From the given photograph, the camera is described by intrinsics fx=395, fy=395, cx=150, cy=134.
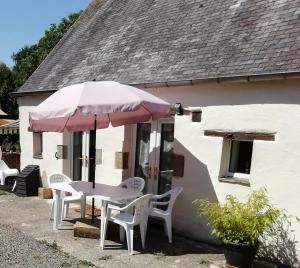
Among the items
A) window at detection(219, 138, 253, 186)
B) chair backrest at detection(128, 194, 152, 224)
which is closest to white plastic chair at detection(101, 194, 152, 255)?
chair backrest at detection(128, 194, 152, 224)

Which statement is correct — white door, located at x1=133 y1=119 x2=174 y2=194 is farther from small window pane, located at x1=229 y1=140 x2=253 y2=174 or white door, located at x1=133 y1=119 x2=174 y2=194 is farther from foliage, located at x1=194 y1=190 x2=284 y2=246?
foliage, located at x1=194 y1=190 x2=284 y2=246

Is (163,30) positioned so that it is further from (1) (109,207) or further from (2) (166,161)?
(1) (109,207)

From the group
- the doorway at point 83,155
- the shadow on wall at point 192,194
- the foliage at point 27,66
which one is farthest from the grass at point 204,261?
the foliage at point 27,66

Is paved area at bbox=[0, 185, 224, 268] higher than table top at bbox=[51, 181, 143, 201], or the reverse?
table top at bbox=[51, 181, 143, 201]

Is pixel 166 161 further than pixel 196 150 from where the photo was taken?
Yes

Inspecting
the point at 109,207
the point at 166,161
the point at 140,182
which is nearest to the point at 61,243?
the point at 109,207

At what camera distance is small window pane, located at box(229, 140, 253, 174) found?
7125mm

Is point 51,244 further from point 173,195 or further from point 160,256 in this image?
point 173,195

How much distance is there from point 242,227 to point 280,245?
100cm

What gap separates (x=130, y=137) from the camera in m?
9.37

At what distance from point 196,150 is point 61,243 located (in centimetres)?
302

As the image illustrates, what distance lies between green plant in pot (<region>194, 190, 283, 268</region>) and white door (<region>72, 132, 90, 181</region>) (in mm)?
5561

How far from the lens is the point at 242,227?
5.70 meters

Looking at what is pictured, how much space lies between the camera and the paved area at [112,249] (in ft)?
20.5
